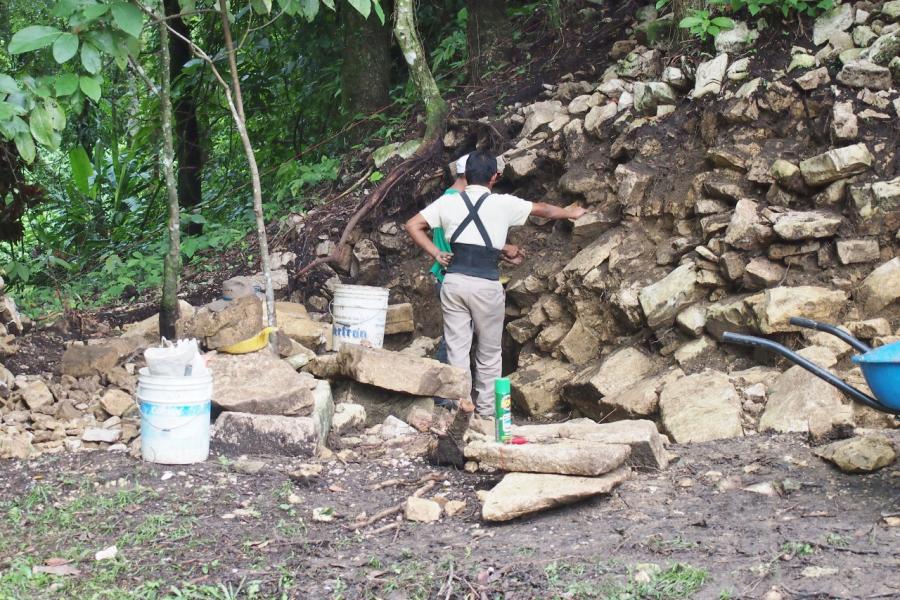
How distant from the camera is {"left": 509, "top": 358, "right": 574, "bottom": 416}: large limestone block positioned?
692cm

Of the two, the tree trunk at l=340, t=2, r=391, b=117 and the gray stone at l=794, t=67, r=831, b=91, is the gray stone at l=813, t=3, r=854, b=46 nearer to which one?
the gray stone at l=794, t=67, r=831, b=91

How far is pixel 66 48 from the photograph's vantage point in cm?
445

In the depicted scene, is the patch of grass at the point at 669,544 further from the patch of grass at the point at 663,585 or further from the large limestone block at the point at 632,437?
the large limestone block at the point at 632,437

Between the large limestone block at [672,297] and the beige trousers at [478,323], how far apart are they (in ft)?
3.38

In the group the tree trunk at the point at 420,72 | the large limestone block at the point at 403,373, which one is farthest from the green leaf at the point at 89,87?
the tree trunk at the point at 420,72

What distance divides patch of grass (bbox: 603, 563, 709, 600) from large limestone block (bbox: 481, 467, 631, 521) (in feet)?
2.59

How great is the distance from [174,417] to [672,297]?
11.2ft

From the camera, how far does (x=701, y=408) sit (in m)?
Answer: 5.57

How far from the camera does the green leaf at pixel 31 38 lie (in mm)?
4297

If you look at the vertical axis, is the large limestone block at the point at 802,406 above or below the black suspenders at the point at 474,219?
below

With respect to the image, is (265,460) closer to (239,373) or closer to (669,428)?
(239,373)

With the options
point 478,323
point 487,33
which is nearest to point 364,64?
point 487,33

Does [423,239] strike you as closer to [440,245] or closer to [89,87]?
[440,245]

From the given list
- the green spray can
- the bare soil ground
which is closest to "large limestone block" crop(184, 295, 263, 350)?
the bare soil ground
